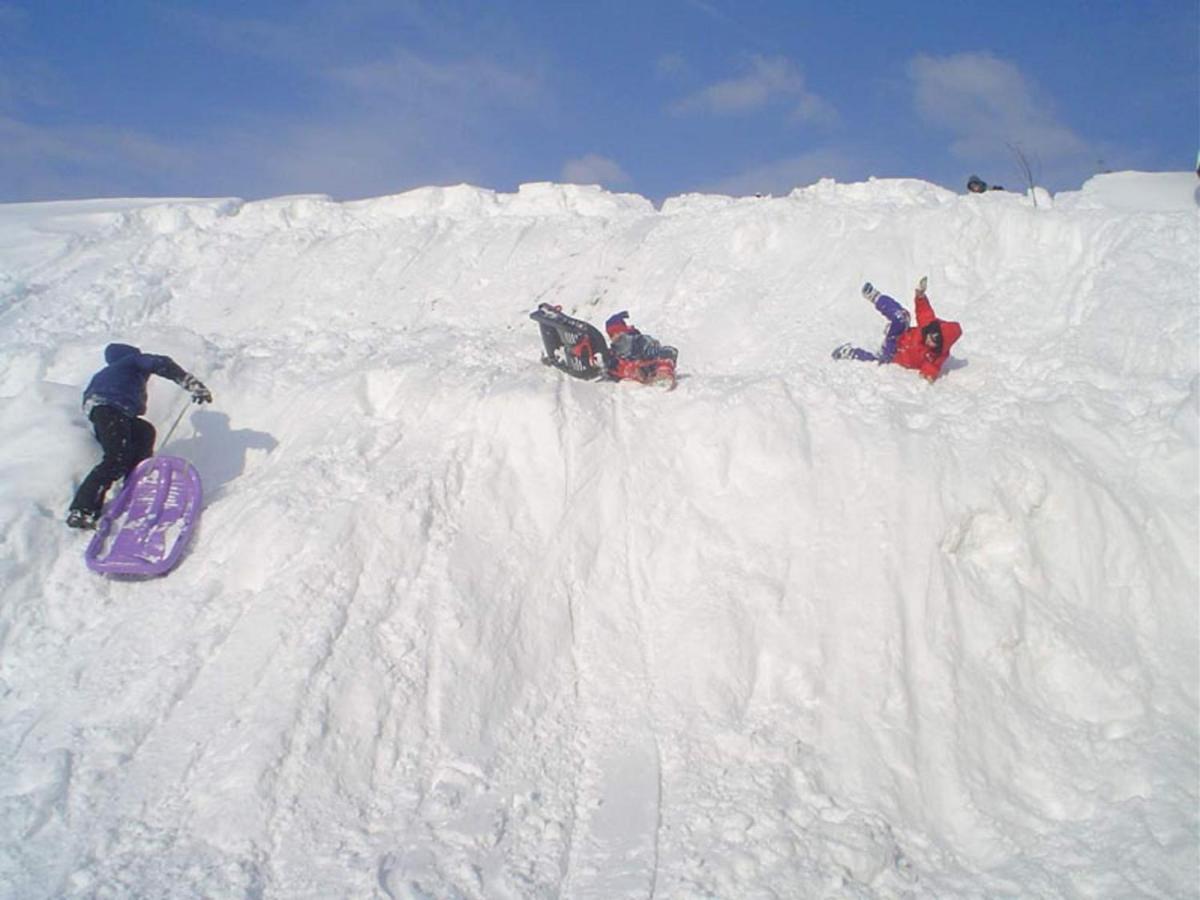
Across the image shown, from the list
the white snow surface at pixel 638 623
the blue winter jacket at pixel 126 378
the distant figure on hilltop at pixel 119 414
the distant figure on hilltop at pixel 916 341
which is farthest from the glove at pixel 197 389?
the distant figure on hilltop at pixel 916 341

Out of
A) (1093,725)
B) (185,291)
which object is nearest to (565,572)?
(1093,725)

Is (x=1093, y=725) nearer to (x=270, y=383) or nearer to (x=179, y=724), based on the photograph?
(x=179, y=724)

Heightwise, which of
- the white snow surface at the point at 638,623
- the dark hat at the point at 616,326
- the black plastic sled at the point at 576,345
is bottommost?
the white snow surface at the point at 638,623

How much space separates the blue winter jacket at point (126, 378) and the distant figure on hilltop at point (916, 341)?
679 cm

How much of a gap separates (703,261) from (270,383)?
617 centimetres

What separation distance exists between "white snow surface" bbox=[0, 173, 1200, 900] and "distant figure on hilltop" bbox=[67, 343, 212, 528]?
0.87 ft

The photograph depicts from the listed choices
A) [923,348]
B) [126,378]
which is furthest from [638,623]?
[126,378]

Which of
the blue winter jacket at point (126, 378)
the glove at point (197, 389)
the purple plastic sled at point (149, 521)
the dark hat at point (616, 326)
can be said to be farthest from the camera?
the dark hat at point (616, 326)

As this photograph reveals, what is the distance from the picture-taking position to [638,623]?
6242 mm

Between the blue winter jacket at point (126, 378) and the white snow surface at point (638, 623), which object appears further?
the blue winter jacket at point (126, 378)

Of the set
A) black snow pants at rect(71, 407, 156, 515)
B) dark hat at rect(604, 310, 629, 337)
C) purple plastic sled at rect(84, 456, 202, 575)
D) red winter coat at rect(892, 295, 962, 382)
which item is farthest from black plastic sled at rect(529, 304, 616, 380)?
black snow pants at rect(71, 407, 156, 515)

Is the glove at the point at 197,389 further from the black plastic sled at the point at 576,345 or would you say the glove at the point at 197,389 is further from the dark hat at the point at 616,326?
the dark hat at the point at 616,326

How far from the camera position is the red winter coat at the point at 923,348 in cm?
816

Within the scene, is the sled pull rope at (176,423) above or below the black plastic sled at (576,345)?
below
